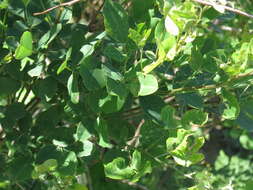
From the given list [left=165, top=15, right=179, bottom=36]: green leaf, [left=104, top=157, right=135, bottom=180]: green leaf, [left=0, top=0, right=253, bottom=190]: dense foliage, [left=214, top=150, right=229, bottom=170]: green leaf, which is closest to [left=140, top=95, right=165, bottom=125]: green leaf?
[left=0, top=0, right=253, bottom=190]: dense foliage

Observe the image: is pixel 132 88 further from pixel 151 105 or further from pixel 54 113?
pixel 54 113

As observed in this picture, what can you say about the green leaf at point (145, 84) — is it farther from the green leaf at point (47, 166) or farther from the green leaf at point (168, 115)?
the green leaf at point (47, 166)

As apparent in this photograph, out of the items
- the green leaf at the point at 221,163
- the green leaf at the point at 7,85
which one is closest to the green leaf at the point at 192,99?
the green leaf at the point at 7,85

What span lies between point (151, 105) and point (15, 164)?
319 mm

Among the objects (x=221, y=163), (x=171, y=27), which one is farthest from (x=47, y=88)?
(x=221, y=163)

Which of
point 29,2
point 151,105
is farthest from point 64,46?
point 151,105

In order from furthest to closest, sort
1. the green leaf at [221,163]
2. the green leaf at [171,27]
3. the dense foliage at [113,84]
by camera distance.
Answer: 1. the green leaf at [221,163]
2. the dense foliage at [113,84]
3. the green leaf at [171,27]

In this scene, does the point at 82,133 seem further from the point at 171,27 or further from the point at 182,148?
the point at 171,27

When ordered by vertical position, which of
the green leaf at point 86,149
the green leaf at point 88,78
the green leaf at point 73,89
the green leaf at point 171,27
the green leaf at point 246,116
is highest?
the green leaf at point 171,27

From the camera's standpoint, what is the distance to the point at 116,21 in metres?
0.83

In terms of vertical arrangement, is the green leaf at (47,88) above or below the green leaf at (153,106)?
above

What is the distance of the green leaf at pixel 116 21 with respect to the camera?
816mm

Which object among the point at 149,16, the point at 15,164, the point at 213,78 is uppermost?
the point at 149,16

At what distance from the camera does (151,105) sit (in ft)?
2.98
